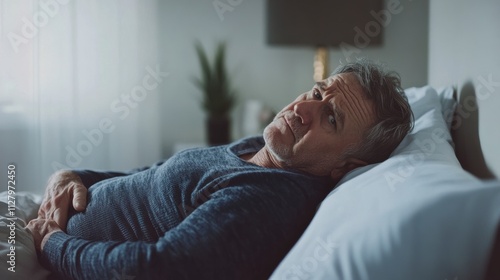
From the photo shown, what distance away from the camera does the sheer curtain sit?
9.11ft

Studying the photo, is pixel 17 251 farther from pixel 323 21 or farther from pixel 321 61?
pixel 321 61

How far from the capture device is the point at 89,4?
10.3 ft

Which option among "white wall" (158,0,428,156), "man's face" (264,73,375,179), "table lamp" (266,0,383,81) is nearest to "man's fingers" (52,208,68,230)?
"man's face" (264,73,375,179)

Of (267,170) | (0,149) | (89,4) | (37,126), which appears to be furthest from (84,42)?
(267,170)

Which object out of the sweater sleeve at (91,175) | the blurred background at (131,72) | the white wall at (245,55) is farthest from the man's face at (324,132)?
the white wall at (245,55)

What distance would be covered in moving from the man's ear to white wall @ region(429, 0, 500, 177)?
0.24 m

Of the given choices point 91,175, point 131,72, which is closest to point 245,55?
point 131,72

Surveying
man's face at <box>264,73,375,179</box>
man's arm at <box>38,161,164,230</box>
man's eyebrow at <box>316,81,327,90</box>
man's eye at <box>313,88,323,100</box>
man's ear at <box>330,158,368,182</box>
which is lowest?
man's arm at <box>38,161,164,230</box>

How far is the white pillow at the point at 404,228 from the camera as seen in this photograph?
74 centimetres

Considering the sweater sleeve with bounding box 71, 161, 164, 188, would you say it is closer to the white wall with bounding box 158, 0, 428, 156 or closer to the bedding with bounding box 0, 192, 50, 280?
the bedding with bounding box 0, 192, 50, 280

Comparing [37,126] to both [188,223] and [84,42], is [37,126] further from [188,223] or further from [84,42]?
[188,223]

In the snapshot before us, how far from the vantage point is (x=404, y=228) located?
0.77 metres

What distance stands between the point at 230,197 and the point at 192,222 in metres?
0.09

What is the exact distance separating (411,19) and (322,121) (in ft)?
8.87
